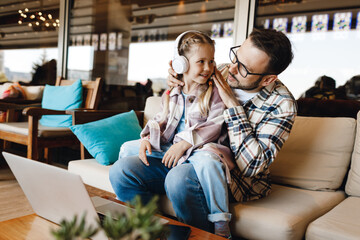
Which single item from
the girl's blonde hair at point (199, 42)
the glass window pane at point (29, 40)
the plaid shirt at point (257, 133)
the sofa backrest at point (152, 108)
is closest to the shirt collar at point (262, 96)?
the plaid shirt at point (257, 133)

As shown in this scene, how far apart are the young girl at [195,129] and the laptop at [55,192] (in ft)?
1.14

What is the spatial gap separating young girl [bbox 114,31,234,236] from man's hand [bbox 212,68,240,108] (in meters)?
0.05

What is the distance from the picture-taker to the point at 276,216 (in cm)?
128

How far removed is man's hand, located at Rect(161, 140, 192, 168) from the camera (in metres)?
1.39

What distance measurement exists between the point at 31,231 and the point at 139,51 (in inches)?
99.8

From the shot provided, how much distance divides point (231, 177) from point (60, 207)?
0.72 m

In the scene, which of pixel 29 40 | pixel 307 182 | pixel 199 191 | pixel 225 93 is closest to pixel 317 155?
pixel 307 182

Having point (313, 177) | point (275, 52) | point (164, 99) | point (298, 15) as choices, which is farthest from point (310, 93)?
point (164, 99)

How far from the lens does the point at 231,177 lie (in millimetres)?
1407

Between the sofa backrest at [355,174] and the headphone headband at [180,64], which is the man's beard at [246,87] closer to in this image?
the headphone headband at [180,64]

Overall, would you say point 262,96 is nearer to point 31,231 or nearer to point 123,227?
point 31,231

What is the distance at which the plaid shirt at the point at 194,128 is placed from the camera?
1393 millimetres

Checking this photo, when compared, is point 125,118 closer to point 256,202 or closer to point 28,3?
point 256,202

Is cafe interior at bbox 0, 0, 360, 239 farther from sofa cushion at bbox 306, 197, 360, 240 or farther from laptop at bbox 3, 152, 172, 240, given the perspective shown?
laptop at bbox 3, 152, 172, 240
